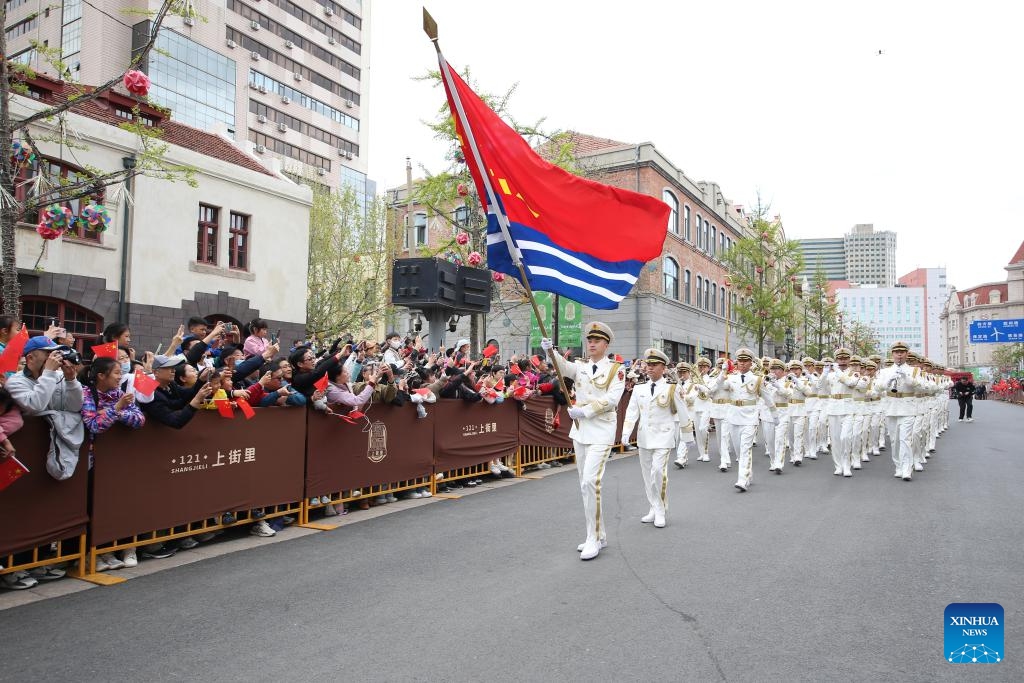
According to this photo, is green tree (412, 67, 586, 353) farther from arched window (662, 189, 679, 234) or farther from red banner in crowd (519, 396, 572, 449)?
arched window (662, 189, 679, 234)

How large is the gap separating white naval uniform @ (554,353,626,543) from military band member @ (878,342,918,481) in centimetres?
727

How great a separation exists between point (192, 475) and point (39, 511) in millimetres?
1370

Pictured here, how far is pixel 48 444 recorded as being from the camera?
5699mm

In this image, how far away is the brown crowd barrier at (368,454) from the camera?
8305 mm

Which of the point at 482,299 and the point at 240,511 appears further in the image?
the point at 482,299

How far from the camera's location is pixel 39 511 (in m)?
5.62

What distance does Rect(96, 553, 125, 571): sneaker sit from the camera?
243 inches

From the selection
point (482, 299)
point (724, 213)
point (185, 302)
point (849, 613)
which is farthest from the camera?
point (724, 213)

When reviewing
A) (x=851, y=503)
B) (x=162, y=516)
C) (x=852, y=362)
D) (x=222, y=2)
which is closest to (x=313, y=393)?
(x=162, y=516)

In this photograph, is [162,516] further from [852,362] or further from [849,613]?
[852,362]

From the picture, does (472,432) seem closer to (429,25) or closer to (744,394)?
(744,394)

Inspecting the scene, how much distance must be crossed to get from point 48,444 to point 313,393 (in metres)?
2.88

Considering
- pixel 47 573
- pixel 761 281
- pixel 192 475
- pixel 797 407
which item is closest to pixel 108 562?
pixel 47 573

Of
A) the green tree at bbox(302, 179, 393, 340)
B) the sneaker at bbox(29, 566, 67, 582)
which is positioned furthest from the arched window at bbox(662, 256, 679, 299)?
the sneaker at bbox(29, 566, 67, 582)
